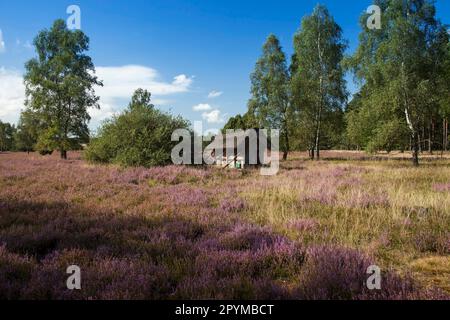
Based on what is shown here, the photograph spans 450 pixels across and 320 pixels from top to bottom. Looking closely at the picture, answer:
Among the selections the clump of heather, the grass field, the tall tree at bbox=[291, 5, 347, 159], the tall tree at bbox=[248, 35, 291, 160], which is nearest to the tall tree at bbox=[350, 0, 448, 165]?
the tall tree at bbox=[291, 5, 347, 159]

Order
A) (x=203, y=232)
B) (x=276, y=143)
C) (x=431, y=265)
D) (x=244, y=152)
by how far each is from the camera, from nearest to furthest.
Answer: (x=431, y=265) < (x=203, y=232) < (x=244, y=152) < (x=276, y=143)

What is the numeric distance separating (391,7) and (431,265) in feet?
77.9

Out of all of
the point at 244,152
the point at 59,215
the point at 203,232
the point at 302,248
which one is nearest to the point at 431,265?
the point at 302,248

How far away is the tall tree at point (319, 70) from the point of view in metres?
31.1

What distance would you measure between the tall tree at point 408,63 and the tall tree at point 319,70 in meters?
7.45

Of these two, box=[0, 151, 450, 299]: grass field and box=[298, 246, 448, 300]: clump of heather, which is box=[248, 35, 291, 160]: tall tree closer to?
box=[0, 151, 450, 299]: grass field

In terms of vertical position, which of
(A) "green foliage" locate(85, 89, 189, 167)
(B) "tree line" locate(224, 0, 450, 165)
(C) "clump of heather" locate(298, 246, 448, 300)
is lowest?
(C) "clump of heather" locate(298, 246, 448, 300)

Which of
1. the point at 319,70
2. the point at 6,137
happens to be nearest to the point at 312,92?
the point at 319,70

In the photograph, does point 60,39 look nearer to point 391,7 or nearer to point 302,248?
point 391,7

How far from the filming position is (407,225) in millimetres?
6824

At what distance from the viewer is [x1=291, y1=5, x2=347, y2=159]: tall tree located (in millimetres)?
31109

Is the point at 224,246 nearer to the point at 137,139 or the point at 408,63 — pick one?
the point at 137,139

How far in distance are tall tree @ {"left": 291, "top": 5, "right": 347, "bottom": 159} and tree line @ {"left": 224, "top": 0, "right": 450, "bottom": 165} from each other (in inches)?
3.7

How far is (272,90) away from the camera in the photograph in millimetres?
34094
